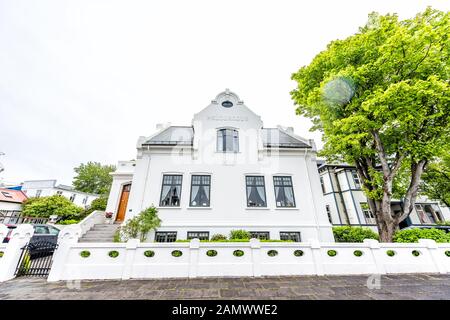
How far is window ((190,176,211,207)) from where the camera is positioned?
10357 mm

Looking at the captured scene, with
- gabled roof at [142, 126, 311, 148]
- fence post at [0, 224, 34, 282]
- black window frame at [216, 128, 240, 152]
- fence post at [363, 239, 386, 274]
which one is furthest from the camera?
black window frame at [216, 128, 240, 152]

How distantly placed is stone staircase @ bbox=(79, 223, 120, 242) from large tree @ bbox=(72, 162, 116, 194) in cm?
2719

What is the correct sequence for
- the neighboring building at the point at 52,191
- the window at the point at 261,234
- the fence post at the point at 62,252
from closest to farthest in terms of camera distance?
the fence post at the point at 62,252
the window at the point at 261,234
the neighboring building at the point at 52,191

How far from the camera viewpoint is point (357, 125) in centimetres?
890

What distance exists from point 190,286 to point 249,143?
347 inches

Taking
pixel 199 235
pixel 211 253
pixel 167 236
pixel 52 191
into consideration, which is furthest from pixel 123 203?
pixel 52 191

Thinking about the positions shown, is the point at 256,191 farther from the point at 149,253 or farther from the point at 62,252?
the point at 62,252

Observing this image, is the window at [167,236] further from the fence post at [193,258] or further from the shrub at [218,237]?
the fence post at [193,258]

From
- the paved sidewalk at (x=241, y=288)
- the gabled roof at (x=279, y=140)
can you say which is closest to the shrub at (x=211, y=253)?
the paved sidewalk at (x=241, y=288)

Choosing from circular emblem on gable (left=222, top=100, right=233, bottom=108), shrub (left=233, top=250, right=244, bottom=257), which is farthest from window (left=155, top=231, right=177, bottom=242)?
circular emblem on gable (left=222, top=100, right=233, bottom=108)

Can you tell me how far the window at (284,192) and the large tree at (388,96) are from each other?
3.47 m

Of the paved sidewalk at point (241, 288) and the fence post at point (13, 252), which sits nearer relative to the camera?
the paved sidewalk at point (241, 288)

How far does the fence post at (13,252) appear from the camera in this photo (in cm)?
571

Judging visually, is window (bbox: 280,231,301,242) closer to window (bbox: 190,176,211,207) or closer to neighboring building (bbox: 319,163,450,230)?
window (bbox: 190,176,211,207)
